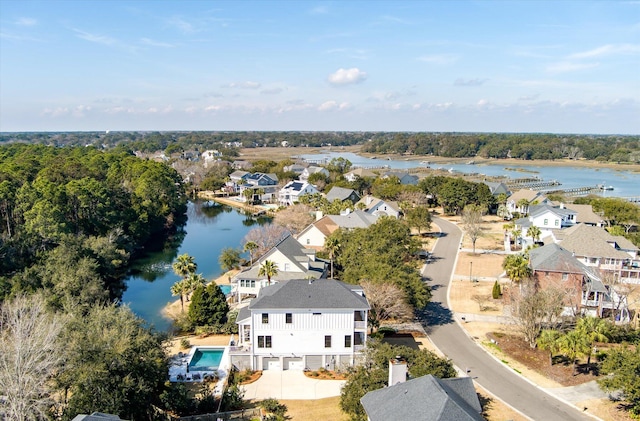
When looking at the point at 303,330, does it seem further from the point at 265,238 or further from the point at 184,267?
the point at 265,238

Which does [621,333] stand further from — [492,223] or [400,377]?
[492,223]

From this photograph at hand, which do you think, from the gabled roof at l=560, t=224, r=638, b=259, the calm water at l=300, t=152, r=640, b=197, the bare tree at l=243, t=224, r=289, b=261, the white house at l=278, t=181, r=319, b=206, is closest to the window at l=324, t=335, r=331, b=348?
the bare tree at l=243, t=224, r=289, b=261

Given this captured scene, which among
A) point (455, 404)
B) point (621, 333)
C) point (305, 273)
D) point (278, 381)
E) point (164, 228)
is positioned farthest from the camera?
point (164, 228)

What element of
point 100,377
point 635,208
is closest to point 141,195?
point 100,377

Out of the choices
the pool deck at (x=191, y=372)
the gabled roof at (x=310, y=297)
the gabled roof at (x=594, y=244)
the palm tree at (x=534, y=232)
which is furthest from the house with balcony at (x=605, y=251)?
the pool deck at (x=191, y=372)

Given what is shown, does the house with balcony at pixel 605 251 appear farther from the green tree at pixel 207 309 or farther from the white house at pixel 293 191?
the white house at pixel 293 191

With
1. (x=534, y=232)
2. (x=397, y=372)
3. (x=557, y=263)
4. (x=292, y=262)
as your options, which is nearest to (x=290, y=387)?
(x=397, y=372)

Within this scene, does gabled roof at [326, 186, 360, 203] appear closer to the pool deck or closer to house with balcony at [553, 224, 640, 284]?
house with balcony at [553, 224, 640, 284]
